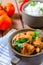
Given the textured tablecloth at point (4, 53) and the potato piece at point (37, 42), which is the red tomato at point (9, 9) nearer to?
the textured tablecloth at point (4, 53)

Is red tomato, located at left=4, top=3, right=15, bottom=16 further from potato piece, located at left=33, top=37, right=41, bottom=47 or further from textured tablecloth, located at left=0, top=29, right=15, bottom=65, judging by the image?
potato piece, located at left=33, top=37, right=41, bottom=47

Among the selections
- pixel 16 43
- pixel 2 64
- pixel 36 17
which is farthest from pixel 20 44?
pixel 36 17

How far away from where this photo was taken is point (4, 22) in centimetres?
86

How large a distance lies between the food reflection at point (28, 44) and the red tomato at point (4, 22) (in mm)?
224

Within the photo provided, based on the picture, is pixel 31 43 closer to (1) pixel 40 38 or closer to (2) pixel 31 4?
(1) pixel 40 38

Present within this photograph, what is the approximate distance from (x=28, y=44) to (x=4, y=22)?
29 centimetres

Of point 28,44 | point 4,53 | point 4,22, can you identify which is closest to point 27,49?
point 28,44

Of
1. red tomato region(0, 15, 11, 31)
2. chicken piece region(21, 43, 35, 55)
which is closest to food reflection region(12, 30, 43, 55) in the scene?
chicken piece region(21, 43, 35, 55)

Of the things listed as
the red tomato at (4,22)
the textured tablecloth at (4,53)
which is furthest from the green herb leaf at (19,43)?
the red tomato at (4,22)

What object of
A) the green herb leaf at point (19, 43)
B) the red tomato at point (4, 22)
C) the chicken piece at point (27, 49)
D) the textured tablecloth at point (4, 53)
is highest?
the green herb leaf at point (19, 43)

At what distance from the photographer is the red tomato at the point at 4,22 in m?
0.86

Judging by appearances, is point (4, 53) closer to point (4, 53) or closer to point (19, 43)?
point (4, 53)

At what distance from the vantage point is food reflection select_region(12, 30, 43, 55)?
597mm

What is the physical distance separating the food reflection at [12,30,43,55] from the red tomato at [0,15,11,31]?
22cm
